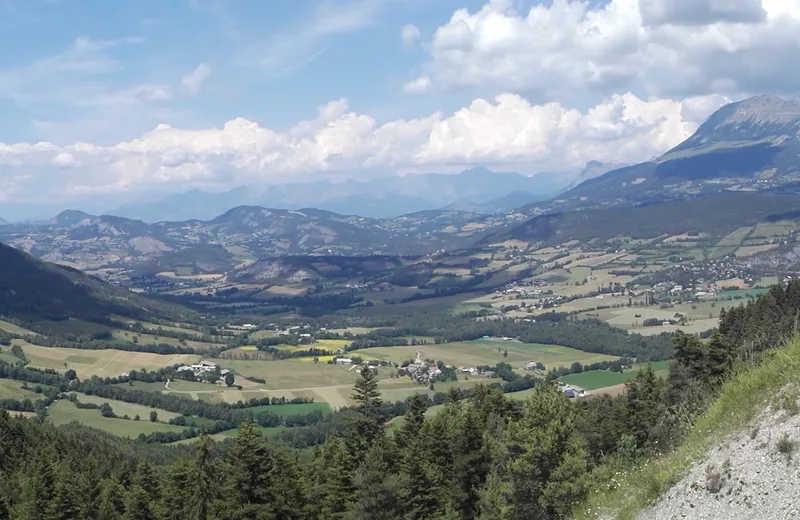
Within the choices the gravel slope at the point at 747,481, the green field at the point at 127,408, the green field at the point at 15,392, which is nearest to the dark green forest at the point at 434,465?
the gravel slope at the point at 747,481

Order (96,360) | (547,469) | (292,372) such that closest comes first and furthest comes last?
(547,469) < (292,372) < (96,360)

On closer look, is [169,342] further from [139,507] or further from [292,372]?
[139,507]

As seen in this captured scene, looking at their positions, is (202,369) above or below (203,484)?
below

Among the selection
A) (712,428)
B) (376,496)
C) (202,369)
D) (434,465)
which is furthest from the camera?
(202,369)

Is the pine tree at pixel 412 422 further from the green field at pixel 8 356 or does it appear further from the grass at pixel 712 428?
the green field at pixel 8 356

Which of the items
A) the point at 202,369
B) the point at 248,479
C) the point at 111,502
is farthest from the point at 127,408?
the point at 248,479

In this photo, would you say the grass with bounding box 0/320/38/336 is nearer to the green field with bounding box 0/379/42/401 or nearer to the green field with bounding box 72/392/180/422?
the green field with bounding box 0/379/42/401

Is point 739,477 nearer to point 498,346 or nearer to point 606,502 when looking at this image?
point 606,502
